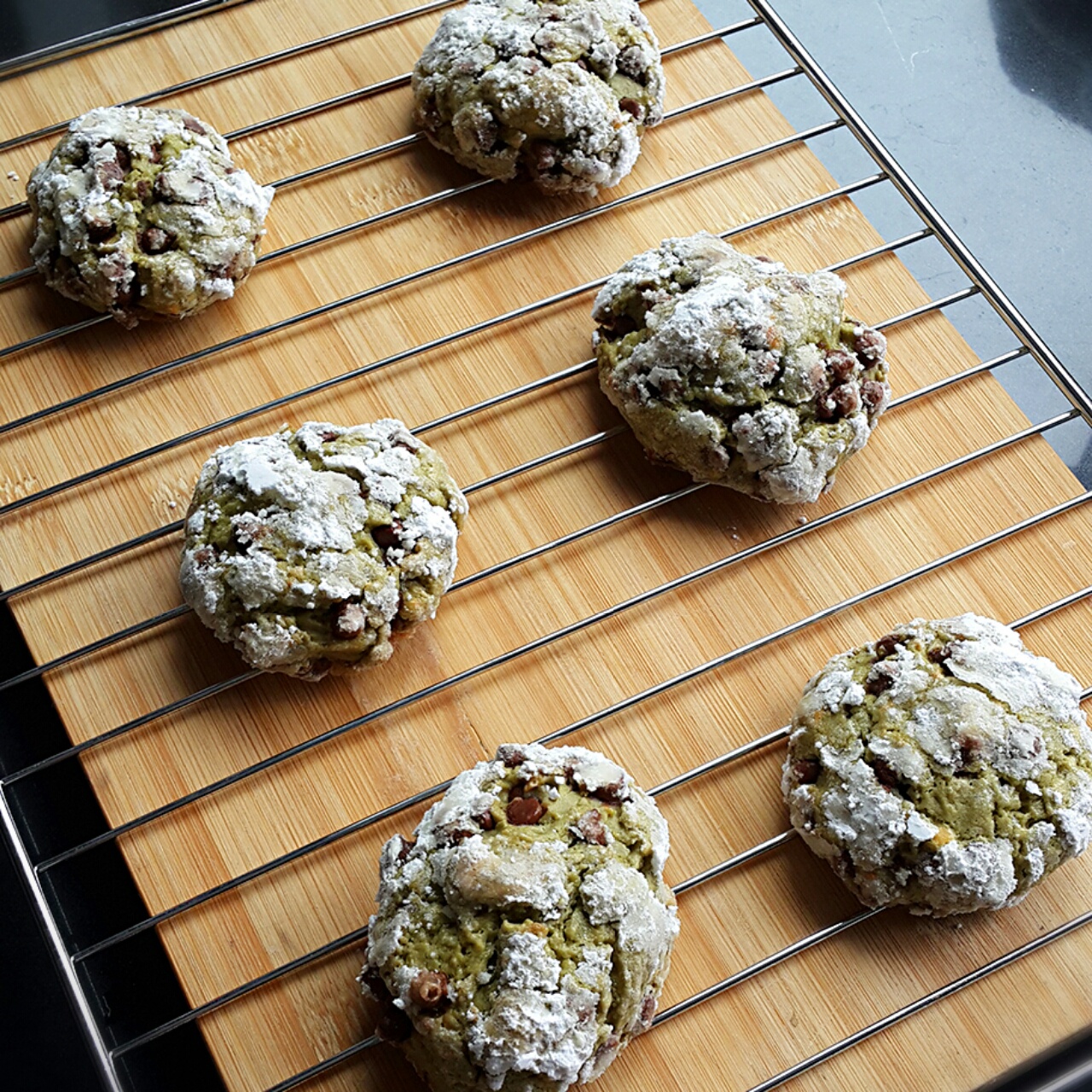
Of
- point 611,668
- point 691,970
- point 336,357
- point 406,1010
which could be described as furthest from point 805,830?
point 336,357

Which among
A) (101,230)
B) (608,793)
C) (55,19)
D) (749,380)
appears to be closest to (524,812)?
(608,793)

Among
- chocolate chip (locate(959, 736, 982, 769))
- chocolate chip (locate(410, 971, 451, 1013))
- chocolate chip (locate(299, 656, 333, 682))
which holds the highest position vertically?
chocolate chip (locate(959, 736, 982, 769))

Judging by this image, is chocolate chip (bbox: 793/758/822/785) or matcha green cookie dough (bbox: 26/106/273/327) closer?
chocolate chip (bbox: 793/758/822/785)

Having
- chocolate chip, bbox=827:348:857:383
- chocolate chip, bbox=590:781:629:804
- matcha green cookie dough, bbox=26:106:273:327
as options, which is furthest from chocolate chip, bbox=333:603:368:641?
chocolate chip, bbox=827:348:857:383

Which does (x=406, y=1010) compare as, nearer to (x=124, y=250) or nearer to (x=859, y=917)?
(x=859, y=917)

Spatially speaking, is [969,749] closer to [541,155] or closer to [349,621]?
[349,621]

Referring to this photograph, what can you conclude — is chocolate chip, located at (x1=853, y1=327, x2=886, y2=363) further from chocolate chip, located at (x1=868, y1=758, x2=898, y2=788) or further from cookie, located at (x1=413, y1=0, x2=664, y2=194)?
chocolate chip, located at (x1=868, y1=758, x2=898, y2=788)
